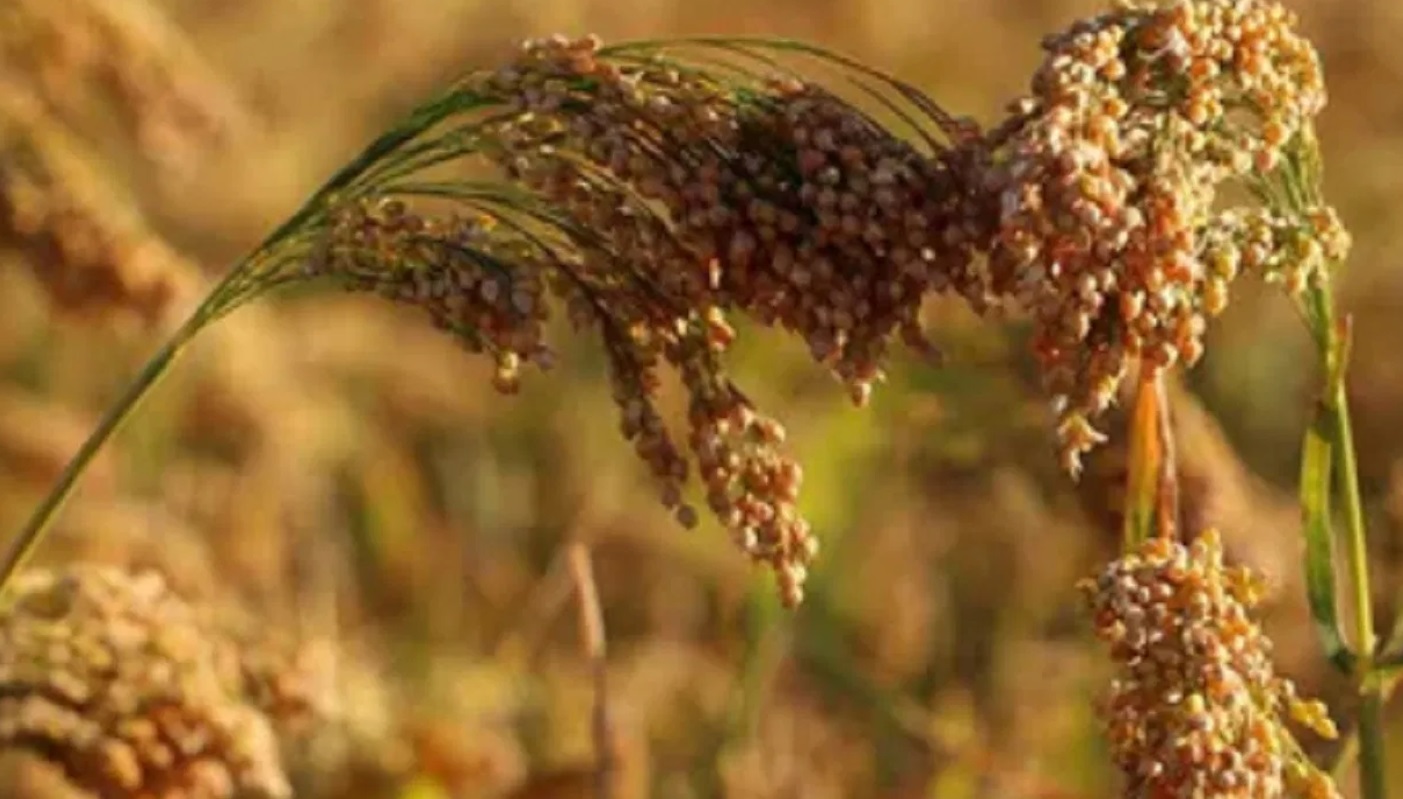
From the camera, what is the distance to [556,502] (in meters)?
6.14

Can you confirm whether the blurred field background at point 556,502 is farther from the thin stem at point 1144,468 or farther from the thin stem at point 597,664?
the thin stem at point 1144,468

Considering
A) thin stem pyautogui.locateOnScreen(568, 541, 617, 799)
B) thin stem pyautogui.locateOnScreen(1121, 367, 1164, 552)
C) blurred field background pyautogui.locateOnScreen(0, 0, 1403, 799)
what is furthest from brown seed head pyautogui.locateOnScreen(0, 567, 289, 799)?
thin stem pyautogui.locateOnScreen(1121, 367, 1164, 552)

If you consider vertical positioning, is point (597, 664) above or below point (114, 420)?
above

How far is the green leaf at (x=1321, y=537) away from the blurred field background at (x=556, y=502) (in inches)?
16.7

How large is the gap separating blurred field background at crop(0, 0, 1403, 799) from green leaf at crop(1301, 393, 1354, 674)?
425 millimetres

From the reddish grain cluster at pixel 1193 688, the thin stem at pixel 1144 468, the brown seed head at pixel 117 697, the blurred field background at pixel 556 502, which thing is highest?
the blurred field background at pixel 556 502

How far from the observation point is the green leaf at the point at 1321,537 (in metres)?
2.41

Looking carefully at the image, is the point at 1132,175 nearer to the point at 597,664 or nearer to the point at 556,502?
the point at 597,664

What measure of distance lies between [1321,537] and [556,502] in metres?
3.77

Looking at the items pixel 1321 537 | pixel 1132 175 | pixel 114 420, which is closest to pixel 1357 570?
pixel 1321 537

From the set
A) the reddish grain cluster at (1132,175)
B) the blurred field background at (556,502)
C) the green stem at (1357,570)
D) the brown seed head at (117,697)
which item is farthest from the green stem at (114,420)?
the green stem at (1357,570)

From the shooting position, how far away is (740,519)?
7.20ft

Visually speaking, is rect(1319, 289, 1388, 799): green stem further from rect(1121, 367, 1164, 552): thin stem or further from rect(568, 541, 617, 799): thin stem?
rect(568, 541, 617, 799): thin stem

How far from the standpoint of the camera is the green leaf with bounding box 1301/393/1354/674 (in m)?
2.41
